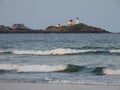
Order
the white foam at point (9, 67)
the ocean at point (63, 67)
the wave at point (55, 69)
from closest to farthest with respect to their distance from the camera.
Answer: the ocean at point (63, 67)
the wave at point (55, 69)
the white foam at point (9, 67)

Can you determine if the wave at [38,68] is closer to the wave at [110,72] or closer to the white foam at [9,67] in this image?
the white foam at [9,67]

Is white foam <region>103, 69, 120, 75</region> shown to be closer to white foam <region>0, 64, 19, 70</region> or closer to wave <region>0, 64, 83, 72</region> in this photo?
wave <region>0, 64, 83, 72</region>

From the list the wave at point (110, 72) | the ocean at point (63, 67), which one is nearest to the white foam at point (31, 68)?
the ocean at point (63, 67)

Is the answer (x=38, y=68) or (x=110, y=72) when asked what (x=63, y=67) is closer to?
(x=38, y=68)

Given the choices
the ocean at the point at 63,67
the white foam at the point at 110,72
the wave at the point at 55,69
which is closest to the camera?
the ocean at the point at 63,67

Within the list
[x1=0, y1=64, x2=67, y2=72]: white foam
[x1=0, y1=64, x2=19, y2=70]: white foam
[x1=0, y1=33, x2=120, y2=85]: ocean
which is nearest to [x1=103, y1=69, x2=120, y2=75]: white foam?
[x1=0, y1=33, x2=120, y2=85]: ocean

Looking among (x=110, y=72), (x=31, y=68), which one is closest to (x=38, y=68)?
(x=31, y=68)

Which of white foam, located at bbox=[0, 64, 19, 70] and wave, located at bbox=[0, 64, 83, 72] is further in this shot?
white foam, located at bbox=[0, 64, 19, 70]

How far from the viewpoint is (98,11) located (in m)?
5.66

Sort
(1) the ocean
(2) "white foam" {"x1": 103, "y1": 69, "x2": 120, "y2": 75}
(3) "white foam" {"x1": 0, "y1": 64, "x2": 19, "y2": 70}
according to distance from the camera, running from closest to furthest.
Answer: (1) the ocean, (2) "white foam" {"x1": 103, "y1": 69, "x2": 120, "y2": 75}, (3) "white foam" {"x1": 0, "y1": 64, "x2": 19, "y2": 70}

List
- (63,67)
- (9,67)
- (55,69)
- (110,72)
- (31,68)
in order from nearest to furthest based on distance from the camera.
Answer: (110,72)
(55,69)
(31,68)
(9,67)
(63,67)

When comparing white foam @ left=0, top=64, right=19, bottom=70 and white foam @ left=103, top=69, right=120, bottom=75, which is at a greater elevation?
white foam @ left=0, top=64, right=19, bottom=70

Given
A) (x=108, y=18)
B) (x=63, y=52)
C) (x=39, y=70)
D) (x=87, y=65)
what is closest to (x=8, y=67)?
(x=39, y=70)

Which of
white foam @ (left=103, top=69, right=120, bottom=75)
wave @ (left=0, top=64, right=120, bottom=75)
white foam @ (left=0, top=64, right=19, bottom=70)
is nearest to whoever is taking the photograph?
white foam @ (left=103, top=69, right=120, bottom=75)
